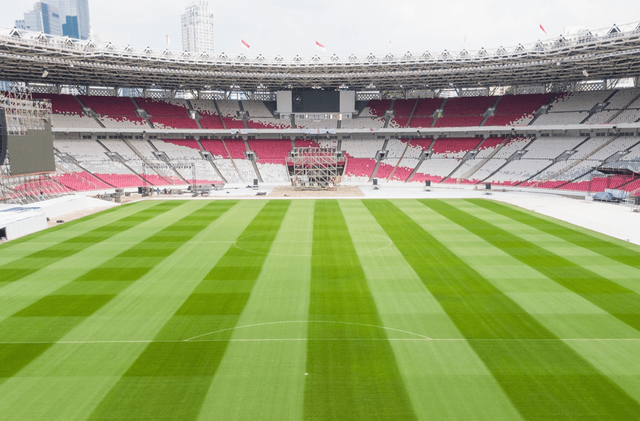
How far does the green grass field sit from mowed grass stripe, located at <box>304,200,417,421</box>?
54mm

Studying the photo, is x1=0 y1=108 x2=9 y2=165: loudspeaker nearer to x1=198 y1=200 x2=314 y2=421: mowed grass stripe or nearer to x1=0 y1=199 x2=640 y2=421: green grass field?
x1=0 y1=199 x2=640 y2=421: green grass field

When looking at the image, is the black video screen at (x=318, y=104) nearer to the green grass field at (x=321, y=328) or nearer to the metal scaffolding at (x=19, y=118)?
the metal scaffolding at (x=19, y=118)

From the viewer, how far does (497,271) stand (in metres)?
20.0

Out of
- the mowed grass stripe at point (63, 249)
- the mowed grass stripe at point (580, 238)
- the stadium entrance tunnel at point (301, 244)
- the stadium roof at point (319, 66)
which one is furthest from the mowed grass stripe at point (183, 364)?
the stadium roof at point (319, 66)

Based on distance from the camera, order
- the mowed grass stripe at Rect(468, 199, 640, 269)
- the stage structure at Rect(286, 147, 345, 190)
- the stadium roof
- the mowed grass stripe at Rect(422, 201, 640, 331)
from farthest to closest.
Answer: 1. the stage structure at Rect(286, 147, 345, 190)
2. the stadium roof
3. the mowed grass stripe at Rect(468, 199, 640, 269)
4. the mowed grass stripe at Rect(422, 201, 640, 331)

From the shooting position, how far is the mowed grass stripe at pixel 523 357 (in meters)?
10.0

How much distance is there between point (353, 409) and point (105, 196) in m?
44.4

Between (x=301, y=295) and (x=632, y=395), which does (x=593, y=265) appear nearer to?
(x=632, y=395)

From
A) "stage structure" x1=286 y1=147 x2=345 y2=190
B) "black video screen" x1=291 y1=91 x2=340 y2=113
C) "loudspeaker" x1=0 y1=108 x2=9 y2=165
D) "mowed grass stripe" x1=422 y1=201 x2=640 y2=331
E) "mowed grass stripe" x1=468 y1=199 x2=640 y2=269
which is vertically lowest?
"mowed grass stripe" x1=422 y1=201 x2=640 y2=331

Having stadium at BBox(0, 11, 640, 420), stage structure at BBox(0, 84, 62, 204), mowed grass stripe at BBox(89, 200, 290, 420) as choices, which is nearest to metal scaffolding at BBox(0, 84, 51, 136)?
stage structure at BBox(0, 84, 62, 204)

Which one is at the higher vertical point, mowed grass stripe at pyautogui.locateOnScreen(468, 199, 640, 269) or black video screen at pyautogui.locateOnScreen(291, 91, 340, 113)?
black video screen at pyautogui.locateOnScreen(291, 91, 340, 113)

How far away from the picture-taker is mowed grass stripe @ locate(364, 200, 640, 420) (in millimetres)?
10000

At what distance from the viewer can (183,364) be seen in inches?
473

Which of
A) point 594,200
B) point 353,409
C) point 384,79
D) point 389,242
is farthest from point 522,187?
point 353,409
